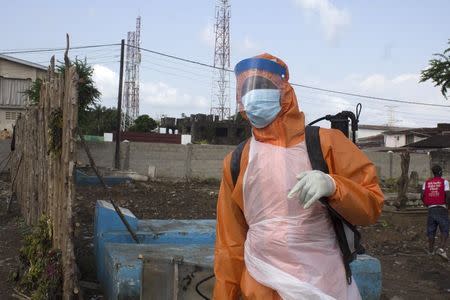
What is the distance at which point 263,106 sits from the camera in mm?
2205

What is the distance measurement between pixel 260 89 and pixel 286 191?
1.50ft

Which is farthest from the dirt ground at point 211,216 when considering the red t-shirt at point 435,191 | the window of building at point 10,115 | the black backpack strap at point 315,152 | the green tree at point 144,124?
the green tree at point 144,124

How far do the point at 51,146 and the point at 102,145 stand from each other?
1410 cm

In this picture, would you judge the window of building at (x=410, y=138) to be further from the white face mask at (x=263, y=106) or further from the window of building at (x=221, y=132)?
the white face mask at (x=263, y=106)

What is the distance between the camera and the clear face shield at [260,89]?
2209mm

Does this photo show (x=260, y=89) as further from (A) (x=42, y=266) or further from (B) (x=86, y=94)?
(B) (x=86, y=94)

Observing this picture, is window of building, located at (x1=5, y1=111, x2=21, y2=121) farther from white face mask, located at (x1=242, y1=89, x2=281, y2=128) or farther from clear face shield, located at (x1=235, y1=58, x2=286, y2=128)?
white face mask, located at (x1=242, y1=89, x2=281, y2=128)

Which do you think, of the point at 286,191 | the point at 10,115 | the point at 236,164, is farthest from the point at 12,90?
the point at 286,191

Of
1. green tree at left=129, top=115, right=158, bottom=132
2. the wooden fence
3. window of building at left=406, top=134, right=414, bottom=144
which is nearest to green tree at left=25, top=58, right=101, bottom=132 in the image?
the wooden fence

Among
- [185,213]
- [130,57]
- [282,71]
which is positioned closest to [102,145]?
[185,213]

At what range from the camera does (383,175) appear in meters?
24.4

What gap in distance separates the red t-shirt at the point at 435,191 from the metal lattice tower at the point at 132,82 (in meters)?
34.9

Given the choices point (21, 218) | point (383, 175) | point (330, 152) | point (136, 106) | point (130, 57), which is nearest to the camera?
point (330, 152)

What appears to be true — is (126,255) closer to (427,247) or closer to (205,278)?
(205,278)
